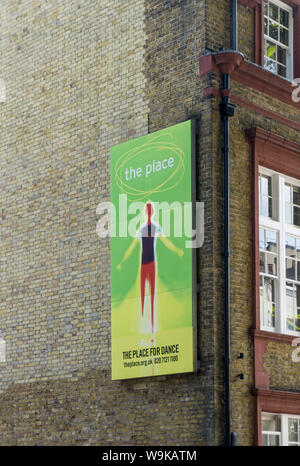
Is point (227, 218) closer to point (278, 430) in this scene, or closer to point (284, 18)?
point (278, 430)

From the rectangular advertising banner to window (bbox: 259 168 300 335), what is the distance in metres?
1.80

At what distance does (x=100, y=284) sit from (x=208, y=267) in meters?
2.71

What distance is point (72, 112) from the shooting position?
18734 mm

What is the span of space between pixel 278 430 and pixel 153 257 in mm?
3878

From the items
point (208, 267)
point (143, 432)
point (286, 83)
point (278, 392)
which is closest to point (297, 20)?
point (286, 83)

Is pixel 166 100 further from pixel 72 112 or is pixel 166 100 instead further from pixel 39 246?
pixel 39 246

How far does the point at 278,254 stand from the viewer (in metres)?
17.2

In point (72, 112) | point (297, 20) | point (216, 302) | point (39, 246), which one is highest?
point (297, 20)

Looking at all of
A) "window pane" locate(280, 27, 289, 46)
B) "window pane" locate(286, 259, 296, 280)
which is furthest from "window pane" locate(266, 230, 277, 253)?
"window pane" locate(280, 27, 289, 46)

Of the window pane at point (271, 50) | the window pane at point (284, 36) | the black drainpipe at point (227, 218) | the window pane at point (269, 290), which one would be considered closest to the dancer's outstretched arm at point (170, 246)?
the black drainpipe at point (227, 218)

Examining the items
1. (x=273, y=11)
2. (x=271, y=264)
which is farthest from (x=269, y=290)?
(x=273, y=11)

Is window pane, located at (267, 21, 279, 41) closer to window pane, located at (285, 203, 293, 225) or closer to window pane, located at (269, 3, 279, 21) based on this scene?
window pane, located at (269, 3, 279, 21)

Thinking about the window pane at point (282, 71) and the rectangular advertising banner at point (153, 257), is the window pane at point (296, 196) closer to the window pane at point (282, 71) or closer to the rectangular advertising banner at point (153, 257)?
the window pane at point (282, 71)

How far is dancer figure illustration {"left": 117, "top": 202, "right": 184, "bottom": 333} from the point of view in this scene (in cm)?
1620
